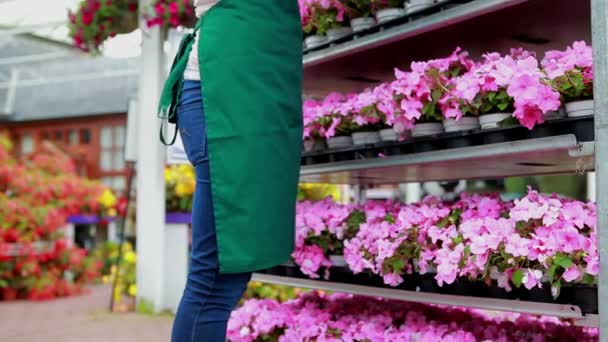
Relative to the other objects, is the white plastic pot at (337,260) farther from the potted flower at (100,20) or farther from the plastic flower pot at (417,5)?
the potted flower at (100,20)

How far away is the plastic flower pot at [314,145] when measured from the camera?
255 cm

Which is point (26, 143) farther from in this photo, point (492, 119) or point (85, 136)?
point (492, 119)

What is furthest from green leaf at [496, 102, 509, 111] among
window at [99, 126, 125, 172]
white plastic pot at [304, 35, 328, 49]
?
window at [99, 126, 125, 172]

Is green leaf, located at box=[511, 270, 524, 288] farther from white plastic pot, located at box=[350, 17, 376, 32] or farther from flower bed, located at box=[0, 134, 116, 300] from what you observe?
flower bed, located at box=[0, 134, 116, 300]

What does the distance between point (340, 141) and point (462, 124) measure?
618 millimetres

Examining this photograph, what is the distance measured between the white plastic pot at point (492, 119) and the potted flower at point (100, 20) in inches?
144

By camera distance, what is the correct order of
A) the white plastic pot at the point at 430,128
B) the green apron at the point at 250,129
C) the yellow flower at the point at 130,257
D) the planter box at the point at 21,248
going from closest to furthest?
the green apron at the point at 250,129 < the white plastic pot at the point at 430,128 < the yellow flower at the point at 130,257 < the planter box at the point at 21,248

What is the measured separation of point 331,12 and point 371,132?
53 centimetres

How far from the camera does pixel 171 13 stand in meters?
4.59

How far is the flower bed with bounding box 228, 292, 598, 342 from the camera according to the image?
2.11 metres

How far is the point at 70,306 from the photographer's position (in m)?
5.37

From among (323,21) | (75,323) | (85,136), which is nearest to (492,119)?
(323,21)

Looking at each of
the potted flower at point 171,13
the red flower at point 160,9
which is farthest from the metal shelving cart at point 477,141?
the red flower at point 160,9

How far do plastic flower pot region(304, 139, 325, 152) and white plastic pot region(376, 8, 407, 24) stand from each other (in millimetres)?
498
